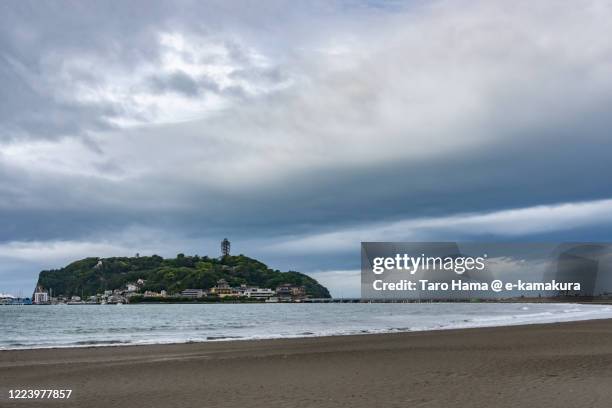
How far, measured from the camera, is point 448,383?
14.0m

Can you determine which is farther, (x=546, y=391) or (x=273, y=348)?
(x=273, y=348)

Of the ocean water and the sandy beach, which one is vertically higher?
the sandy beach

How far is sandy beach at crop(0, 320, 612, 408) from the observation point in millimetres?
12172

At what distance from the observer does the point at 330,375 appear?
16.3m

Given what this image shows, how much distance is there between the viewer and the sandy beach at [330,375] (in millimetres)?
12172

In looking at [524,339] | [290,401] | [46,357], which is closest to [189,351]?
[46,357]

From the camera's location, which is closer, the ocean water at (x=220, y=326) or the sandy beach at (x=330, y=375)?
the sandy beach at (x=330, y=375)

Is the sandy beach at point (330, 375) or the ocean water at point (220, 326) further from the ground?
the sandy beach at point (330, 375)

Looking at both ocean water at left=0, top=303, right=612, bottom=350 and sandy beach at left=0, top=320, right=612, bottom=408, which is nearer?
sandy beach at left=0, top=320, right=612, bottom=408

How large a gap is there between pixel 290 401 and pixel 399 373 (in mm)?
5277

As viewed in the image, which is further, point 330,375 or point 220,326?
point 220,326

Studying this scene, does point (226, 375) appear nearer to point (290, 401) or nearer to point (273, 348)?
point (290, 401)

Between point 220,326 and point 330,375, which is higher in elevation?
point 330,375

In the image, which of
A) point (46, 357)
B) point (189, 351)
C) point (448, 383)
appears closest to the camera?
point (448, 383)
